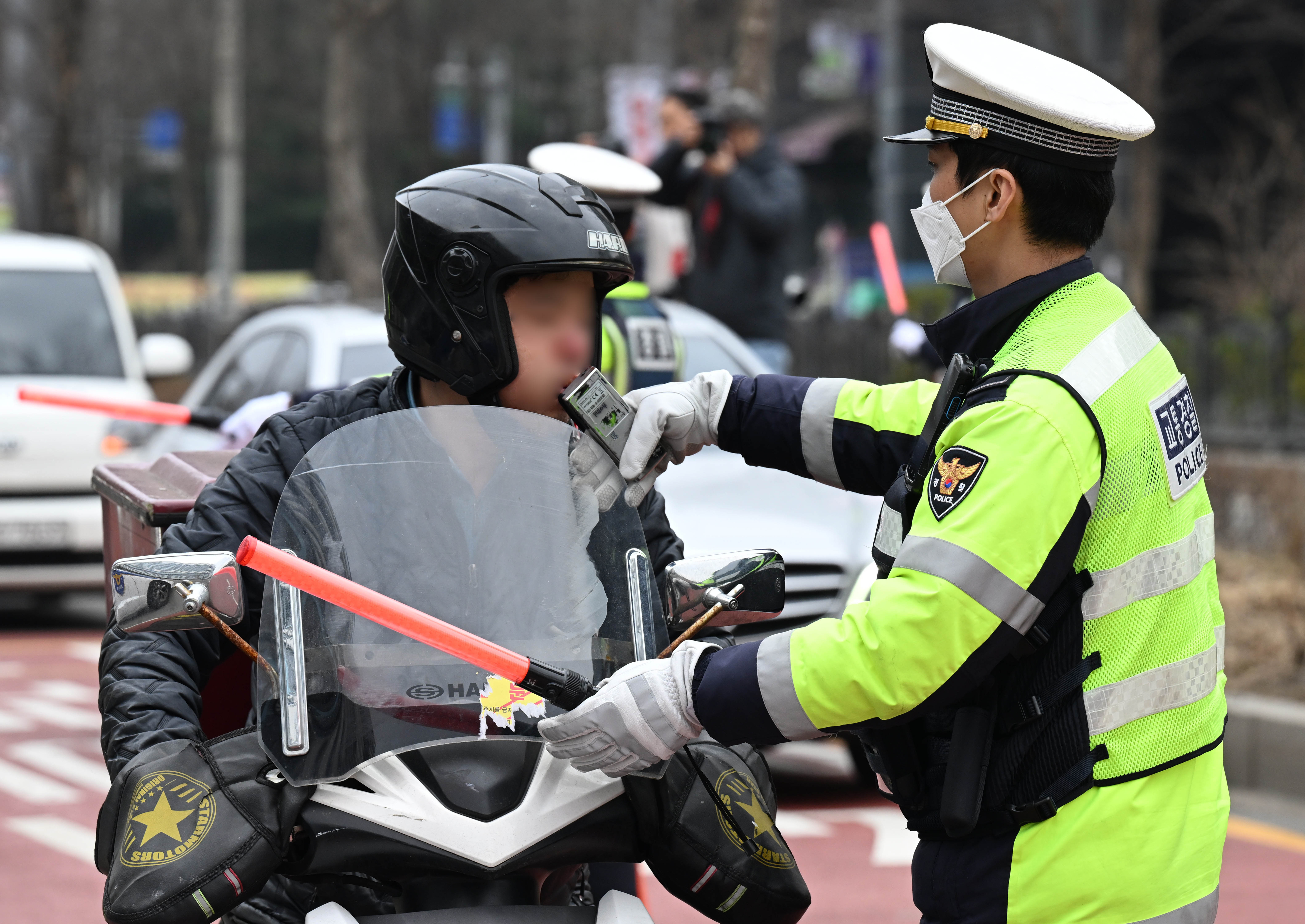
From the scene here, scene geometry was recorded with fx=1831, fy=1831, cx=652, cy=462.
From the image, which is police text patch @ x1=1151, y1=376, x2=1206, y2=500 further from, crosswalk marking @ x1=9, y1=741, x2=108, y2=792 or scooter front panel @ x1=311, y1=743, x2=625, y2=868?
crosswalk marking @ x1=9, y1=741, x2=108, y2=792

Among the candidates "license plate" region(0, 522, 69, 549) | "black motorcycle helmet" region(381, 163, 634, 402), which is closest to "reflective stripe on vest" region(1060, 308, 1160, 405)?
"black motorcycle helmet" region(381, 163, 634, 402)

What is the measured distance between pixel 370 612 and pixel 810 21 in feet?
126

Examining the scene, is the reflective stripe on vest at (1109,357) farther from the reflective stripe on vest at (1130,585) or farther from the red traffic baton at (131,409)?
the red traffic baton at (131,409)

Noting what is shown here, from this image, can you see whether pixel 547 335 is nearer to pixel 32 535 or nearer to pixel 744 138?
pixel 744 138

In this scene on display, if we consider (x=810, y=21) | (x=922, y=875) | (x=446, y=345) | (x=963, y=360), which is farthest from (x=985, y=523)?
(x=810, y=21)

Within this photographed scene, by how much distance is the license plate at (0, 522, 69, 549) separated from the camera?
33.7 feet

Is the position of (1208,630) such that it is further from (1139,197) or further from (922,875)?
(1139,197)

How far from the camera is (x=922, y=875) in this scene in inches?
108

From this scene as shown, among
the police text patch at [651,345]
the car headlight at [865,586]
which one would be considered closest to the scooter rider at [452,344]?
the car headlight at [865,586]

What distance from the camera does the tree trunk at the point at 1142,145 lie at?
1504 centimetres

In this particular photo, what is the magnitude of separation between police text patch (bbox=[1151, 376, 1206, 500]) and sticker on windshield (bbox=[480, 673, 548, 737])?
938 millimetres

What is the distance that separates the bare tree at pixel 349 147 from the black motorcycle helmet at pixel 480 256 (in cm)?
1847

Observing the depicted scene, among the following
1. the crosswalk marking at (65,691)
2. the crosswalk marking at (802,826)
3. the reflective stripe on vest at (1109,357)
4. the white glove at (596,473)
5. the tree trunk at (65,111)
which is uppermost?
the reflective stripe on vest at (1109,357)

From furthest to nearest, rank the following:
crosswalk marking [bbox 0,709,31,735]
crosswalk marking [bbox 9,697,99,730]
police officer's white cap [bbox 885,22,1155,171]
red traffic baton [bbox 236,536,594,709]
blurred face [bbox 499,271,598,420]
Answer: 1. crosswalk marking [bbox 9,697,99,730]
2. crosswalk marking [bbox 0,709,31,735]
3. blurred face [bbox 499,271,598,420]
4. police officer's white cap [bbox 885,22,1155,171]
5. red traffic baton [bbox 236,536,594,709]
